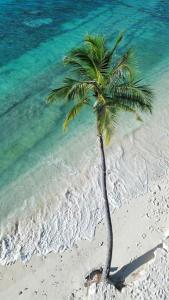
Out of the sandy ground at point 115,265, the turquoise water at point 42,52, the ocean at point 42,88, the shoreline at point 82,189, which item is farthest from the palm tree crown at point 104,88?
the turquoise water at point 42,52

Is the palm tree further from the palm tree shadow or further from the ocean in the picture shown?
the ocean

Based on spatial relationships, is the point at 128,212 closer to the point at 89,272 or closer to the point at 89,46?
the point at 89,272

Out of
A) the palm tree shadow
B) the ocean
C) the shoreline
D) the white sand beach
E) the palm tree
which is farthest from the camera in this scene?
the ocean

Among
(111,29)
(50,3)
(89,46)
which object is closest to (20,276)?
(89,46)

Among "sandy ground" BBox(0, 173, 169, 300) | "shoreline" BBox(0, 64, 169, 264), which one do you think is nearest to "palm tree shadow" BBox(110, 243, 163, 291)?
"sandy ground" BBox(0, 173, 169, 300)

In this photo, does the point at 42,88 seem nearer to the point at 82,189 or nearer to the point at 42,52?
the point at 42,52

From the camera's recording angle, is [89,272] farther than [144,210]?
No

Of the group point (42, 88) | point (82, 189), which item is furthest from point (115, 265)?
point (42, 88)
